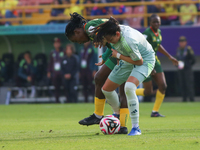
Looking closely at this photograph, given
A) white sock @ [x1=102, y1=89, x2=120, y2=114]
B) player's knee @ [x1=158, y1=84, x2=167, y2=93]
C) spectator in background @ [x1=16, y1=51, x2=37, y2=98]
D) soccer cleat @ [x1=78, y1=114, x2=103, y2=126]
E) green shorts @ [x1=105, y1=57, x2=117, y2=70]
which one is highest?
green shorts @ [x1=105, y1=57, x2=117, y2=70]

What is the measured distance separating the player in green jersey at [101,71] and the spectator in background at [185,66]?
881 cm

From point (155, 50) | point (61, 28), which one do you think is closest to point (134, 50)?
point (155, 50)

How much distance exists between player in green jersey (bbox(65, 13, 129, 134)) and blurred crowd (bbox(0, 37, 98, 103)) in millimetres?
8619

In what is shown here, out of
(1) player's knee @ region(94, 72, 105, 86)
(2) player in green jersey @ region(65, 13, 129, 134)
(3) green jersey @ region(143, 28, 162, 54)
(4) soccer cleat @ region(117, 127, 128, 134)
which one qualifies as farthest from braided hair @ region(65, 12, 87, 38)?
(3) green jersey @ region(143, 28, 162, 54)

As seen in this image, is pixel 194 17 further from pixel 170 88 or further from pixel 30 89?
pixel 30 89

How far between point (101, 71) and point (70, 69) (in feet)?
28.5

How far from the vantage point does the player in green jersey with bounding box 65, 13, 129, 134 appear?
592cm

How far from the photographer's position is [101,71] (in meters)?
6.54

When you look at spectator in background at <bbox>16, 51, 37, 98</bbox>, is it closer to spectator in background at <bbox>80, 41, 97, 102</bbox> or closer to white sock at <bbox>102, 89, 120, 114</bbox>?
spectator in background at <bbox>80, 41, 97, 102</bbox>

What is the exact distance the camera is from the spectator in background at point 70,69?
15.1 metres

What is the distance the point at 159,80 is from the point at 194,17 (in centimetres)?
782

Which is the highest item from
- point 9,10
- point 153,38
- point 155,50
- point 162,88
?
point 9,10

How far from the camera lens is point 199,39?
1555 cm

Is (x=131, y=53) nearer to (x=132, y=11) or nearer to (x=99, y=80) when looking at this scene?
(x=99, y=80)
